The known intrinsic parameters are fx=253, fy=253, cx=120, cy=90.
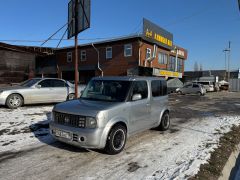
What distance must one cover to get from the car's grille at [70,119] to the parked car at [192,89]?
88.9 ft

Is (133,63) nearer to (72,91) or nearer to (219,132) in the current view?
(72,91)

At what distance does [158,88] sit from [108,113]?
9.09 ft

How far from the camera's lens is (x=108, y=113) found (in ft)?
17.8

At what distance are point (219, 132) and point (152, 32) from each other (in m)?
20.1

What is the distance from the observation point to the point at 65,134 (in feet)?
18.1

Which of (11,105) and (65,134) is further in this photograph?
(11,105)

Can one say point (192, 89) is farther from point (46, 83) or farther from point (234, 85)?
point (234, 85)

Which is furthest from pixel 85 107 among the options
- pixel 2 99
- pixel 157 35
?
pixel 157 35

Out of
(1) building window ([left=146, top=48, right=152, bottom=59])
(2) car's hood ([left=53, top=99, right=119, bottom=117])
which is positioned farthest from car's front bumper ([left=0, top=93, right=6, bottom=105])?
(1) building window ([left=146, top=48, right=152, bottom=59])

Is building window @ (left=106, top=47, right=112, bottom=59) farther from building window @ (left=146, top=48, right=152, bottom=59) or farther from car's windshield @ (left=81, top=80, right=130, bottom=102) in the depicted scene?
car's windshield @ (left=81, top=80, right=130, bottom=102)

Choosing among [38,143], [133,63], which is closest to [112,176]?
[38,143]

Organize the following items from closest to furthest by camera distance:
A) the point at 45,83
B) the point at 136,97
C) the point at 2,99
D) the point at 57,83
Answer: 1. the point at 136,97
2. the point at 2,99
3. the point at 45,83
4. the point at 57,83

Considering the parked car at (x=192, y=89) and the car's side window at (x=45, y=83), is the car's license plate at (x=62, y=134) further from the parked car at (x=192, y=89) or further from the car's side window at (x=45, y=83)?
the parked car at (x=192, y=89)

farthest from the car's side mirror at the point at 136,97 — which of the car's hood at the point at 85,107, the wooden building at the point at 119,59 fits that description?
the wooden building at the point at 119,59
